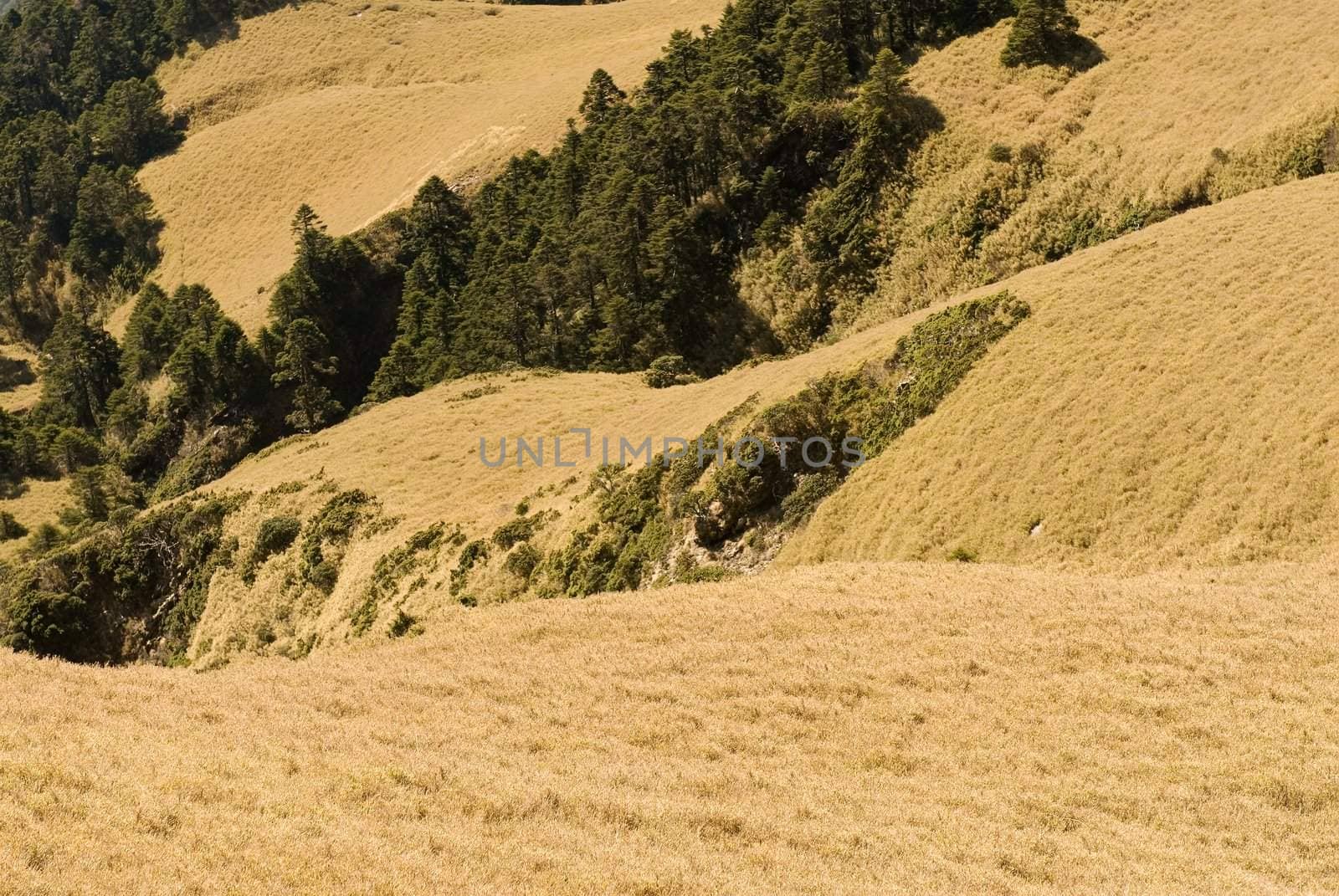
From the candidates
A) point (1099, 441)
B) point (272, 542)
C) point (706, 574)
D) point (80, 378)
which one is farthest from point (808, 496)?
point (80, 378)

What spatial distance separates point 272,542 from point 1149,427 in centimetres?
4268

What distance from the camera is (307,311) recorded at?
99.6m

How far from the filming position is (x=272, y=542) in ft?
169

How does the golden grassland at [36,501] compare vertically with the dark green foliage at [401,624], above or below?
above

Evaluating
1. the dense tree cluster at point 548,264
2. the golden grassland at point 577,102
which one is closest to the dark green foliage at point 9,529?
the dense tree cluster at point 548,264

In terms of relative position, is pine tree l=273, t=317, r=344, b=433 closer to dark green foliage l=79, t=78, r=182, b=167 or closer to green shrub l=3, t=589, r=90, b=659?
green shrub l=3, t=589, r=90, b=659

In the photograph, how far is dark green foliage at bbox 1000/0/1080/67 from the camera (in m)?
68.7

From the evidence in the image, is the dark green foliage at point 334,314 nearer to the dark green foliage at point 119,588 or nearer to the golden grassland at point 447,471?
the golden grassland at point 447,471

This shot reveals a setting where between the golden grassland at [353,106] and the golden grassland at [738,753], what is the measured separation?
309 ft

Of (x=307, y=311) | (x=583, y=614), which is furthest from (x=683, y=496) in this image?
(x=307, y=311)

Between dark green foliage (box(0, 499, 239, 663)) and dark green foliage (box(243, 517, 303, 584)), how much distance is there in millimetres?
3360

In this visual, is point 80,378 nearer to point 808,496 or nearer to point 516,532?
point 516,532

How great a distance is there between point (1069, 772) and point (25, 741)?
52.5 feet

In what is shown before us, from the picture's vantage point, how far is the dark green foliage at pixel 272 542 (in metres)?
51.1
